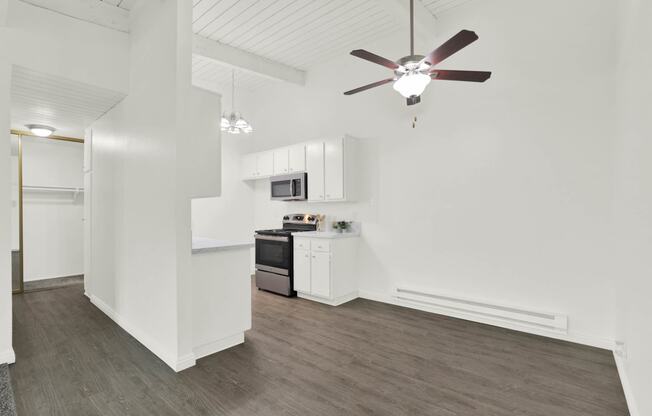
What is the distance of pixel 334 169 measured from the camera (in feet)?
14.5

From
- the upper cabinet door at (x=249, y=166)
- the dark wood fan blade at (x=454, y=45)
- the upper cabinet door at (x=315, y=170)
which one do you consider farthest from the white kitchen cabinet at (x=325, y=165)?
the dark wood fan blade at (x=454, y=45)

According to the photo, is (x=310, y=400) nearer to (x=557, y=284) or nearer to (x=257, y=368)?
(x=257, y=368)

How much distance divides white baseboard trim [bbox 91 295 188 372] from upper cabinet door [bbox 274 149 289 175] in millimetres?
2891

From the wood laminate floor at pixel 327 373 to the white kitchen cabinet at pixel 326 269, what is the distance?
747 mm

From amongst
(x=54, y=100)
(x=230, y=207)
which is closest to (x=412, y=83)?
(x=54, y=100)

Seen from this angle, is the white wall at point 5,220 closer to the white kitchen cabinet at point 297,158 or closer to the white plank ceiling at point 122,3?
the white plank ceiling at point 122,3

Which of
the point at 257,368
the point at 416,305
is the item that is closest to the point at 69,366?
the point at 257,368

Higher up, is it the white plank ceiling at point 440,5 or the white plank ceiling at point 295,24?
the white plank ceiling at point 440,5

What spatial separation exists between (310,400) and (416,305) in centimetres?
222

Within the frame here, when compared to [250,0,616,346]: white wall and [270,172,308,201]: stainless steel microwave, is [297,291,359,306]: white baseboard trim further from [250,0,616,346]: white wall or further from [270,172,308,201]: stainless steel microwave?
[270,172,308,201]: stainless steel microwave

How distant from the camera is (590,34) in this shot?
287 centimetres

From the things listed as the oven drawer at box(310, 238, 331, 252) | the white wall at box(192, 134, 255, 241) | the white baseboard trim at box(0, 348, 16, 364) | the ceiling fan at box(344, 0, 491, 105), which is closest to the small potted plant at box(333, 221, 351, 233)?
the oven drawer at box(310, 238, 331, 252)

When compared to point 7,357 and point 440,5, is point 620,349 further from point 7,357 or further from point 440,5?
point 7,357

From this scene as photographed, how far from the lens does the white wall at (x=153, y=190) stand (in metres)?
2.52
